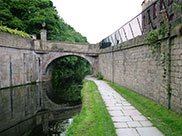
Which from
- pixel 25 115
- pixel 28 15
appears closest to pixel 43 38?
pixel 28 15

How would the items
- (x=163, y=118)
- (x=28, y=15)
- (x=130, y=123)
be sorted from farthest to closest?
(x=28, y=15) → (x=163, y=118) → (x=130, y=123)

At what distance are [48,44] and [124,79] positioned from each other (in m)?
11.1

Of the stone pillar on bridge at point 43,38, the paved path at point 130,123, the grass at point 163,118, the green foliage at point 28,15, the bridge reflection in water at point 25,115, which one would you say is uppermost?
the green foliage at point 28,15

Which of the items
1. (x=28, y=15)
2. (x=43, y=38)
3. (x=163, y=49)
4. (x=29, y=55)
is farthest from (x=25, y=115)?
(x=28, y=15)

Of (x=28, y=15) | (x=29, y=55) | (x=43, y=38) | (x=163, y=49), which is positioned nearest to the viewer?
(x=163, y=49)

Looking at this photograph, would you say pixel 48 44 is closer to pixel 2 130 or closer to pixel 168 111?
pixel 2 130

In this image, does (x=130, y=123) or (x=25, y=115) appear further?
(x=25, y=115)

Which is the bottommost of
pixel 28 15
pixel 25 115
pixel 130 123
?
pixel 25 115

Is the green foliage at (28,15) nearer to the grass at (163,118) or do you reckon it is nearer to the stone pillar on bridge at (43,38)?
the stone pillar on bridge at (43,38)

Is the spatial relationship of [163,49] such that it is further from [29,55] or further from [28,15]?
[28,15]

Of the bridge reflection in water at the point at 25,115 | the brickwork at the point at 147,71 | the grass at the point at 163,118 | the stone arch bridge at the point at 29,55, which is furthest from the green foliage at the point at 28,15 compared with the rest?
the grass at the point at 163,118

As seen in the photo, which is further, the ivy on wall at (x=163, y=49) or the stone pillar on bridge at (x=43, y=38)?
the stone pillar on bridge at (x=43, y=38)

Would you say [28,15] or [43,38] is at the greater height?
[28,15]

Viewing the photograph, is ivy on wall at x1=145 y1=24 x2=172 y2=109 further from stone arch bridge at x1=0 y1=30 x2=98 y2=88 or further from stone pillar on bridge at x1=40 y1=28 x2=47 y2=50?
stone pillar on bridge at x1=40 y1=28 x2=47 y2=50
